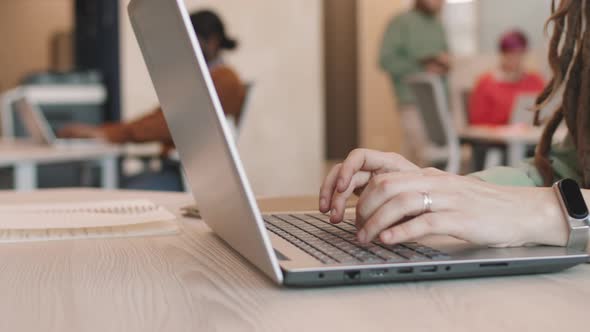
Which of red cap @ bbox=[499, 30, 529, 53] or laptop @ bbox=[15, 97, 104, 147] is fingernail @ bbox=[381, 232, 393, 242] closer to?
laptop @ bbox=[15, 97, 104, 147]

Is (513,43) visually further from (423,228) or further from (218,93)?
(423,228)

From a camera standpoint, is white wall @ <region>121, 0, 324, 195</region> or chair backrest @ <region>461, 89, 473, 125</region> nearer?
chair backrest @ <region>461, 89, 473, 125</region>

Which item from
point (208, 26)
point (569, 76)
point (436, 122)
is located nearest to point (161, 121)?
point (208, 26)

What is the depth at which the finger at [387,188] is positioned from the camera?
0.63 meters

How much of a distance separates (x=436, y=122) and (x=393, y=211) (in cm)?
368

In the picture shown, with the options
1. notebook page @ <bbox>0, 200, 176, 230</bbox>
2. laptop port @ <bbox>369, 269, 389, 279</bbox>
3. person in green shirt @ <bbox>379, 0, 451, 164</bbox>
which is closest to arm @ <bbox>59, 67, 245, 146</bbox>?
person in green shirt @ <bbox>379, 0, 451, 164</bbox>

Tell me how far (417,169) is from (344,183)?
0.09 m

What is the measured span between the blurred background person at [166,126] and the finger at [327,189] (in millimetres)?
2394

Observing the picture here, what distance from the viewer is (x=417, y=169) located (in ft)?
2.67

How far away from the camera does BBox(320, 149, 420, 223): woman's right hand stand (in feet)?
2.53

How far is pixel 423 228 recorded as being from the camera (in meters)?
0.61

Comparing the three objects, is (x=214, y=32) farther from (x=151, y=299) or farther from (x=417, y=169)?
(x=151, y=299)

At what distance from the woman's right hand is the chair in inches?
126

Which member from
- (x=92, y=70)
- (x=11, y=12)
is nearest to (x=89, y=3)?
(x=92, y=70)
